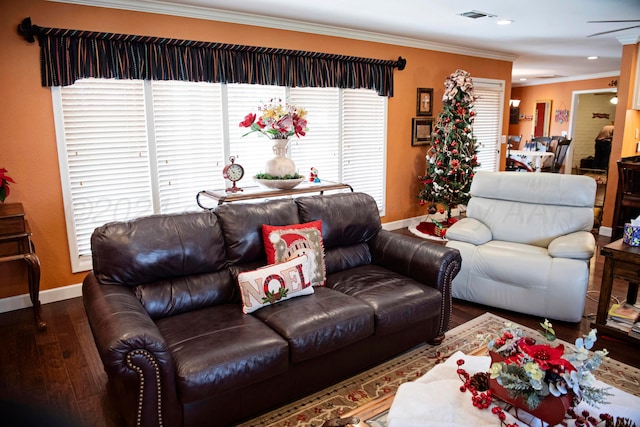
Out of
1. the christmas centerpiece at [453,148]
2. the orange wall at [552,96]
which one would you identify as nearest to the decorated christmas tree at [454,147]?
the christmas centerpiece at [453,148]

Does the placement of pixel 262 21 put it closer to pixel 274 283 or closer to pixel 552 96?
pixel 274 283

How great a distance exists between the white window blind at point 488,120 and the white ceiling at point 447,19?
55 cm

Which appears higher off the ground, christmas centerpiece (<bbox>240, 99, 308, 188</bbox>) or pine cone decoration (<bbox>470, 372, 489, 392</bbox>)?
christmas centerpiece (<bbox>240, 99, 308, 188</bbox>)

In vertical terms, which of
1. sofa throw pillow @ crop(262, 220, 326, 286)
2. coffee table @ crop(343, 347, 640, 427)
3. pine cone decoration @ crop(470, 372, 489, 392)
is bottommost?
coffee table @ crop(343, 347, 640, 427)

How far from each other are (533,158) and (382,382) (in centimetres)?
Answer: 795

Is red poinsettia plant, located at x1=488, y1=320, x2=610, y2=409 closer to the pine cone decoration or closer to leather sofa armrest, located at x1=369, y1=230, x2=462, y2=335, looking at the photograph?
the pine cone decoration

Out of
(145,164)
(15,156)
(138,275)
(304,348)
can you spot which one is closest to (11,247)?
(15,156)

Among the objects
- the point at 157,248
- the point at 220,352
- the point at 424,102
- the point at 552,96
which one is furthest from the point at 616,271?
the point at 552,96

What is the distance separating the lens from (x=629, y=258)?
113 inches

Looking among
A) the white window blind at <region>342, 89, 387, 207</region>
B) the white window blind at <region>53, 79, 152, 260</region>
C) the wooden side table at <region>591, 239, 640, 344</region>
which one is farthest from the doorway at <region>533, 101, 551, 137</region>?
the white window blind at <region>53, 79, 152, 260</region>

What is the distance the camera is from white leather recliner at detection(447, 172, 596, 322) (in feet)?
10.5

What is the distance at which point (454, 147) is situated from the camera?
18.9 ft

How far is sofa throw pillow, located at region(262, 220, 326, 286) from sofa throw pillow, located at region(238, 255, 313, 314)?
119 mm

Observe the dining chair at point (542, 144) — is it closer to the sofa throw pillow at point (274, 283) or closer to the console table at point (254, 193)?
the console table at point (254, 193)
